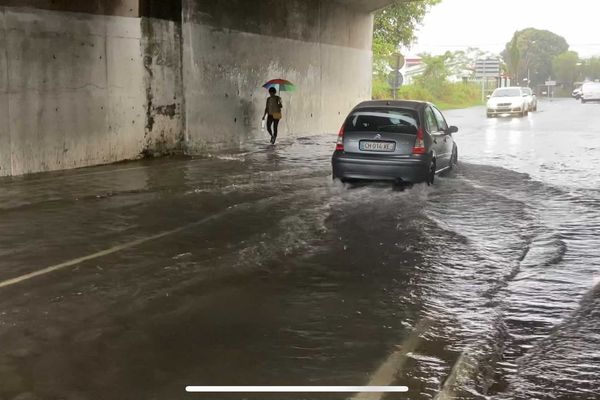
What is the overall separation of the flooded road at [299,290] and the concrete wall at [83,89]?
1652 millimetres

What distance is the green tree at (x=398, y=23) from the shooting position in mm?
36625

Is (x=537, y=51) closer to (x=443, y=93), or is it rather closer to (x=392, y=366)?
(x=443, y=93)

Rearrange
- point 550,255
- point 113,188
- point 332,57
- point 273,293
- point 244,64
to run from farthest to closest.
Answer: point 332,57
point 244,64
point 113,188
point 550,255
point 273,293

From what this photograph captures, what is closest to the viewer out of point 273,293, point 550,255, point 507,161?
point 273,293

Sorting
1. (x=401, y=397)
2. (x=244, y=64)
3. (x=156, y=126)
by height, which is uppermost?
(x=244, y=64)

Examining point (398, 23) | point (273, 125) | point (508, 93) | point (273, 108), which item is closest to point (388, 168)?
point (273, 108)

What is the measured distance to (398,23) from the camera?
123 ft

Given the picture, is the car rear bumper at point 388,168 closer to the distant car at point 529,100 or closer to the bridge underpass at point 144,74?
the bridge underpass at point 144,74

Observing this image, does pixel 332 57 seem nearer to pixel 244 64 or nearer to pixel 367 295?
pixel 244 64

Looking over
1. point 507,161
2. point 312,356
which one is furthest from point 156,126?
point 312,356

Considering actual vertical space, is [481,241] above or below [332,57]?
below

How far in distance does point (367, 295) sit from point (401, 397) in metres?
2.03

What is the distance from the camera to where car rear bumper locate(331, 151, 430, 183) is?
37.5ft

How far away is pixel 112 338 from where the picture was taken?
4836 millimetres
